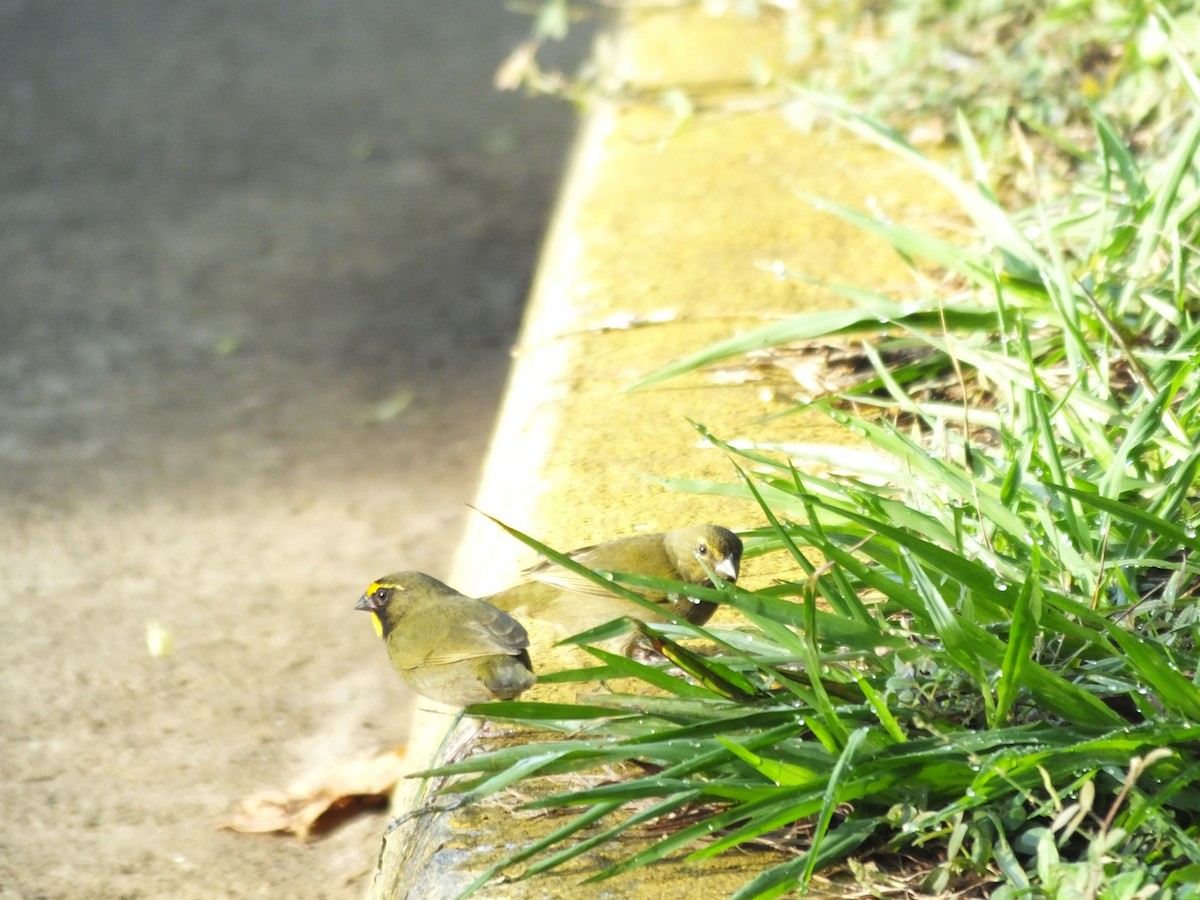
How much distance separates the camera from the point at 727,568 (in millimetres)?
2125

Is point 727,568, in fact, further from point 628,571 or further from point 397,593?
point 397,593

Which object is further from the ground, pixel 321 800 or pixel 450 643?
pixel 450 643

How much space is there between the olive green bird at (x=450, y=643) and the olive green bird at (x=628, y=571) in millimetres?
117

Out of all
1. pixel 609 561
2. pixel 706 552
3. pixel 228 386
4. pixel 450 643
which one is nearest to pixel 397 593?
pixel 450 643

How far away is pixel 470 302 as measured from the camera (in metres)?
5.50

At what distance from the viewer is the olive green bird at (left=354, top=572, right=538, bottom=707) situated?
82.7 inches

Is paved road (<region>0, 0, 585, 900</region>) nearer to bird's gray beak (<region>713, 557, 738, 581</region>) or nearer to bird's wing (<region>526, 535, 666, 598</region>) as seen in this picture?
bird's wing (<region>526, 535, 666, 598</region>)

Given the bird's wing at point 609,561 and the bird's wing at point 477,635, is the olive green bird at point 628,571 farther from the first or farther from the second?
the bird's wing at point 477,635

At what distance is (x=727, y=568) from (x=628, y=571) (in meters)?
0.16

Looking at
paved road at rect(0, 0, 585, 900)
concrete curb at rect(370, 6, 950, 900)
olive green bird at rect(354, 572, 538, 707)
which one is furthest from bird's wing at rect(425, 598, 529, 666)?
paved road at rect(0, 0, 585, 900)

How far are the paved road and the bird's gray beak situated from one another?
1.00 meters

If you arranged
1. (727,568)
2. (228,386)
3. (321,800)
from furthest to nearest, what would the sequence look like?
1. (228,386)
2. (321,800)
3. (727,568)

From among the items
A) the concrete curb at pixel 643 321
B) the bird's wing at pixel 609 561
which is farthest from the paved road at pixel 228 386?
the bird's wing at pixel 609 561

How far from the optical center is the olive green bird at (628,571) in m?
2.16
